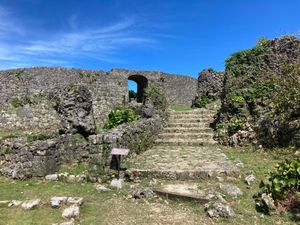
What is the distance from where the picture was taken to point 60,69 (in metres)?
21.1

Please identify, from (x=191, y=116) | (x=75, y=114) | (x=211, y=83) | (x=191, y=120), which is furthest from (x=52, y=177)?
(x=211, y=83)

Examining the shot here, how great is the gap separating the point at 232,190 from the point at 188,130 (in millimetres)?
6458

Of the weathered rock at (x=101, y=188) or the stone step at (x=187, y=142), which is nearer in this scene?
the weathered rock at (x=101, y=188)

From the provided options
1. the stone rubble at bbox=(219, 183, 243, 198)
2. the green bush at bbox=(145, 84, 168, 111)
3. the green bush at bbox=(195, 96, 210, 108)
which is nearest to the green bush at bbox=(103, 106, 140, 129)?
the green bush at bbox=(145, 84, 168, 111)

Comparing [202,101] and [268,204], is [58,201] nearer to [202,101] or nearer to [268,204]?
[268,204]

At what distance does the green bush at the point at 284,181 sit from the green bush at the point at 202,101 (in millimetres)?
14439

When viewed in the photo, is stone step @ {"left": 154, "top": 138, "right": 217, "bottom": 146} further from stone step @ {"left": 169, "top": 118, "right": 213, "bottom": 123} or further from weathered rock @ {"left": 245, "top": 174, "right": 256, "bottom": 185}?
weathered rock @ {"left": 245, "top": 174, "right": 256, "bottom": 185}

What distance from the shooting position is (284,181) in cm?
577

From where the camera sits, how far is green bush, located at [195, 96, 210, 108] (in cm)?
2038

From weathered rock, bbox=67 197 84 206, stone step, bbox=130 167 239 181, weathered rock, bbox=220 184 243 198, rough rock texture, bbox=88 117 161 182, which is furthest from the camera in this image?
rough rock texture, bbox=88 117 161 182

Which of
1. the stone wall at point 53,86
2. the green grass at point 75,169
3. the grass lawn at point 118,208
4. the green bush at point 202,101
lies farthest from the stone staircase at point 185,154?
the stone wall at point 53,86

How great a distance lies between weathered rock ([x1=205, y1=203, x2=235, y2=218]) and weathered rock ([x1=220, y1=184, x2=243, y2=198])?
85 cm

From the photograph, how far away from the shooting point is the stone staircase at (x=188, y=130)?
1175 centimetres

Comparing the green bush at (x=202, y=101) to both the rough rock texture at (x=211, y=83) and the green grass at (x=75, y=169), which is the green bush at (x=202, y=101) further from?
the green grass at (x=75, y=169)
